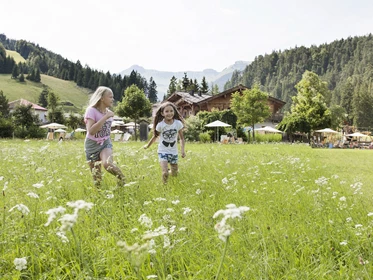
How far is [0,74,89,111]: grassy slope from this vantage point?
5226 inches

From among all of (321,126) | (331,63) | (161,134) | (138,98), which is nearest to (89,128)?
(161,134)

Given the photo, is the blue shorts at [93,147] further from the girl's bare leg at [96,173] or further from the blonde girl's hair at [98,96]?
the blonde girl's hair at [98,96]

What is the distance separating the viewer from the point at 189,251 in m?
2.72

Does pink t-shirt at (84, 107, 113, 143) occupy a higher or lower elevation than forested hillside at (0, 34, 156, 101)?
lower

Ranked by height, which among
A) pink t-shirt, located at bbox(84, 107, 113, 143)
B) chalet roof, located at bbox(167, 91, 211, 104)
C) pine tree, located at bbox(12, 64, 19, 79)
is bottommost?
pink t-shirt, located at bbox(84, 107, 113, 143)

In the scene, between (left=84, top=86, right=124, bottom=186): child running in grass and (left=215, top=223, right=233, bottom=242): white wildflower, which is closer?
(left=215, top=223, right=233, bottom=242): white wildflower

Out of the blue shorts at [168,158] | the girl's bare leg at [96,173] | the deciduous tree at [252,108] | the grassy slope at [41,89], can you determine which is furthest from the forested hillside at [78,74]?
the girl's bare leg at [96,173]

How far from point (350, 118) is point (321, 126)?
65849 millimetres

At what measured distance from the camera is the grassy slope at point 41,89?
133 m

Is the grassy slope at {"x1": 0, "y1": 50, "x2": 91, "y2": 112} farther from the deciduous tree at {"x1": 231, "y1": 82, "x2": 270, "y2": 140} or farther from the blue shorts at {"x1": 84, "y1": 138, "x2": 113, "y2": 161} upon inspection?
the blue shorts at {"x1": 84, "y1": 138, "x2": 113, "y2": 161}

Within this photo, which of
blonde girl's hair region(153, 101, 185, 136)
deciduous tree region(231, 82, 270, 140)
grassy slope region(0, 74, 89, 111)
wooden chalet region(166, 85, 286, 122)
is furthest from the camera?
grassy slope region(0, 74, 89, 111)

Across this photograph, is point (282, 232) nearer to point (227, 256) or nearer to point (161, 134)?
point (227, 256)

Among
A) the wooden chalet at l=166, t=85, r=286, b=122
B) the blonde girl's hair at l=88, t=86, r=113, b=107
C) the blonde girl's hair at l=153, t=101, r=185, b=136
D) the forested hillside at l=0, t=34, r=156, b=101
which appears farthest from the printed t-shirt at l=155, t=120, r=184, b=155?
the forested hillside at l=0, t=34, r=156, b=101

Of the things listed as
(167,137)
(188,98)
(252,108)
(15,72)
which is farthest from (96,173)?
(15,72)
